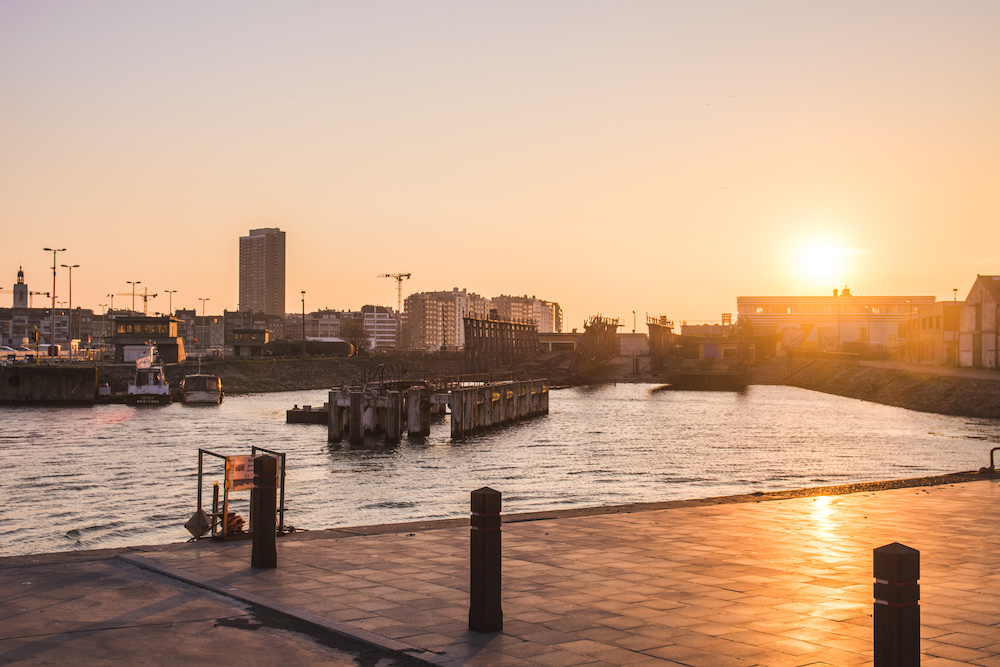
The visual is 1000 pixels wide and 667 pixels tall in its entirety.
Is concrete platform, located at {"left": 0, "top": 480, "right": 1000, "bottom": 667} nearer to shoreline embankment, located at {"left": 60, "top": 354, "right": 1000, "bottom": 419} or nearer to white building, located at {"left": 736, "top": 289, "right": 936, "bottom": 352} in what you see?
shoreline embankment, located at {"left": 60, "top": 354, "right": 1000, "bottom": 419}

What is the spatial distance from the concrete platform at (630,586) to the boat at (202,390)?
6816 centimetres

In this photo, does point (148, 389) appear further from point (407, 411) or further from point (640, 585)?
point (640, 585)

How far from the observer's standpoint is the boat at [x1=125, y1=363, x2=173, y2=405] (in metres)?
76.4

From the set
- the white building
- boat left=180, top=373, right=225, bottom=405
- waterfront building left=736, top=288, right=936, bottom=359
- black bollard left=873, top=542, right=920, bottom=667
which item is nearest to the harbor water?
boat left=180, top=373, right=225, bottom=405

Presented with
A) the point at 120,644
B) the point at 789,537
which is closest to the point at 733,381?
the point at 789,537

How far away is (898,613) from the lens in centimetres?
575

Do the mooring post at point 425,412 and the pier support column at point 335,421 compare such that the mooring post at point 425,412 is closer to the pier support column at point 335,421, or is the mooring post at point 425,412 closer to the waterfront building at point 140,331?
the pier support column at point 335,421

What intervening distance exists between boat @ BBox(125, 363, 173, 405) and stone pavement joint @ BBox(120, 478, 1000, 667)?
6799 centimetres

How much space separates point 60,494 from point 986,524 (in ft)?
88.2

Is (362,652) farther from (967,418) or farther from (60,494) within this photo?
(967,418)

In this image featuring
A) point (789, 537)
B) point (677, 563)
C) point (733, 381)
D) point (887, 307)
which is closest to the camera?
point (677, 563)

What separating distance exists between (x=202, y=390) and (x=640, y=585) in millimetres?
74465

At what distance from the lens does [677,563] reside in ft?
38.4

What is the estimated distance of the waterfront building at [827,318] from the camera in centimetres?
15512
